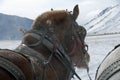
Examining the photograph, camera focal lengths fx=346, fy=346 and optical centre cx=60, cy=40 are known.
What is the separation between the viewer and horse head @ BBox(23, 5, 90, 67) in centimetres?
349

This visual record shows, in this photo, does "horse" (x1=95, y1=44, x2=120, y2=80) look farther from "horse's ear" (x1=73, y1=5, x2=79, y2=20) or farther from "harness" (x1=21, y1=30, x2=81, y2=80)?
"horse's ear" (x1=73, y1=5, x2=79, y2=20)

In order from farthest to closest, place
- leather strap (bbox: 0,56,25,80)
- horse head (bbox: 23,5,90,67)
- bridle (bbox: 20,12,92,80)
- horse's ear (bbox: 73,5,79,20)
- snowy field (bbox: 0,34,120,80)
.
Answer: snowy field (bbox: 0,34,120,80) → horse's ear (bbox: 73,5,79,20) → horse head (bbox: 23,5,90,67) → bridle (bbox: 20,12,92,80) → leather strap (bbox: 0,56,25,80)

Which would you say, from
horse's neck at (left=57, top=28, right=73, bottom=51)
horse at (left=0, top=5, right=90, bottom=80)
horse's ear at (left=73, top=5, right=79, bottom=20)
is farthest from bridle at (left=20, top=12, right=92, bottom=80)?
horse's ear at (left=73, top=5, right=79, bottom=20)

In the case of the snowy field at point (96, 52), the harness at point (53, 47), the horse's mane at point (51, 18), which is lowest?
the snowy field at point (96, 52)

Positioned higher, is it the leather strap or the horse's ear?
the horse's ear

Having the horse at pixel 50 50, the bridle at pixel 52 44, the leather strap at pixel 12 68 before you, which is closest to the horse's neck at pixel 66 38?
the horse at pixel 50 50

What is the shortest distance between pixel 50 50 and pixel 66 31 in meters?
0.47

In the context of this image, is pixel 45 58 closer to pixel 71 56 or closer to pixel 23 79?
pixel 71 56

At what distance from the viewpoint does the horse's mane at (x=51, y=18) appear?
3494mm

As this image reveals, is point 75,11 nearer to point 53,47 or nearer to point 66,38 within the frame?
point 66,38

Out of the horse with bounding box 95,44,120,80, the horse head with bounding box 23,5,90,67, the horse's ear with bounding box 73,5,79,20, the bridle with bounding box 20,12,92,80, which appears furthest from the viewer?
the horse's ear with bounding box 73,5,79,20

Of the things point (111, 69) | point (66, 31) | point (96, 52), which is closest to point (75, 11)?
point (66, 31)

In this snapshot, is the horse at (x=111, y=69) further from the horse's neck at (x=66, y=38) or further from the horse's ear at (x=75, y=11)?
the horse's ear at (x=75, y=11)

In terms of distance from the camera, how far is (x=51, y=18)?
142 inches
